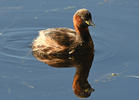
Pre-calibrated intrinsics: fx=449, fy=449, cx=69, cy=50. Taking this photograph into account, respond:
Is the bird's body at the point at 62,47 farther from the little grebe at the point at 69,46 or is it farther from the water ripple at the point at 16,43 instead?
the water ripple at the point at 16,43

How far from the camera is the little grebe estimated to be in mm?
10434

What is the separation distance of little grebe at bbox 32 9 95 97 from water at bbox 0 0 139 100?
0.84 feet

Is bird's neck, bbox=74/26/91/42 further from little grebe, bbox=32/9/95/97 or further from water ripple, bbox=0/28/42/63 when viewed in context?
water ripple, bbox=0/28/42/63

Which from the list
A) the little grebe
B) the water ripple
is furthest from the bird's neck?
the water ripple

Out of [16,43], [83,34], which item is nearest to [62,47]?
[83,34]

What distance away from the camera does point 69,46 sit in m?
10.5

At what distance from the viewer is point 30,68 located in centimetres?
1001

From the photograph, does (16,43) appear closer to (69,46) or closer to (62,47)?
(62,47)

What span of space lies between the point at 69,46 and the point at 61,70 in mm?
791

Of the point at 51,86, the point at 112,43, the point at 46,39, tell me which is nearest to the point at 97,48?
the point at 112,43

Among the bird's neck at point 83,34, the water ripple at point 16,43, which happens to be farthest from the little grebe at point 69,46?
the water ripple at point 16,43

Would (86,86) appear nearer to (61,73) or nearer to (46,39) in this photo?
(61,73)

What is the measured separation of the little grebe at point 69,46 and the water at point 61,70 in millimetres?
255

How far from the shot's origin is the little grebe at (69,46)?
34.2 ft
